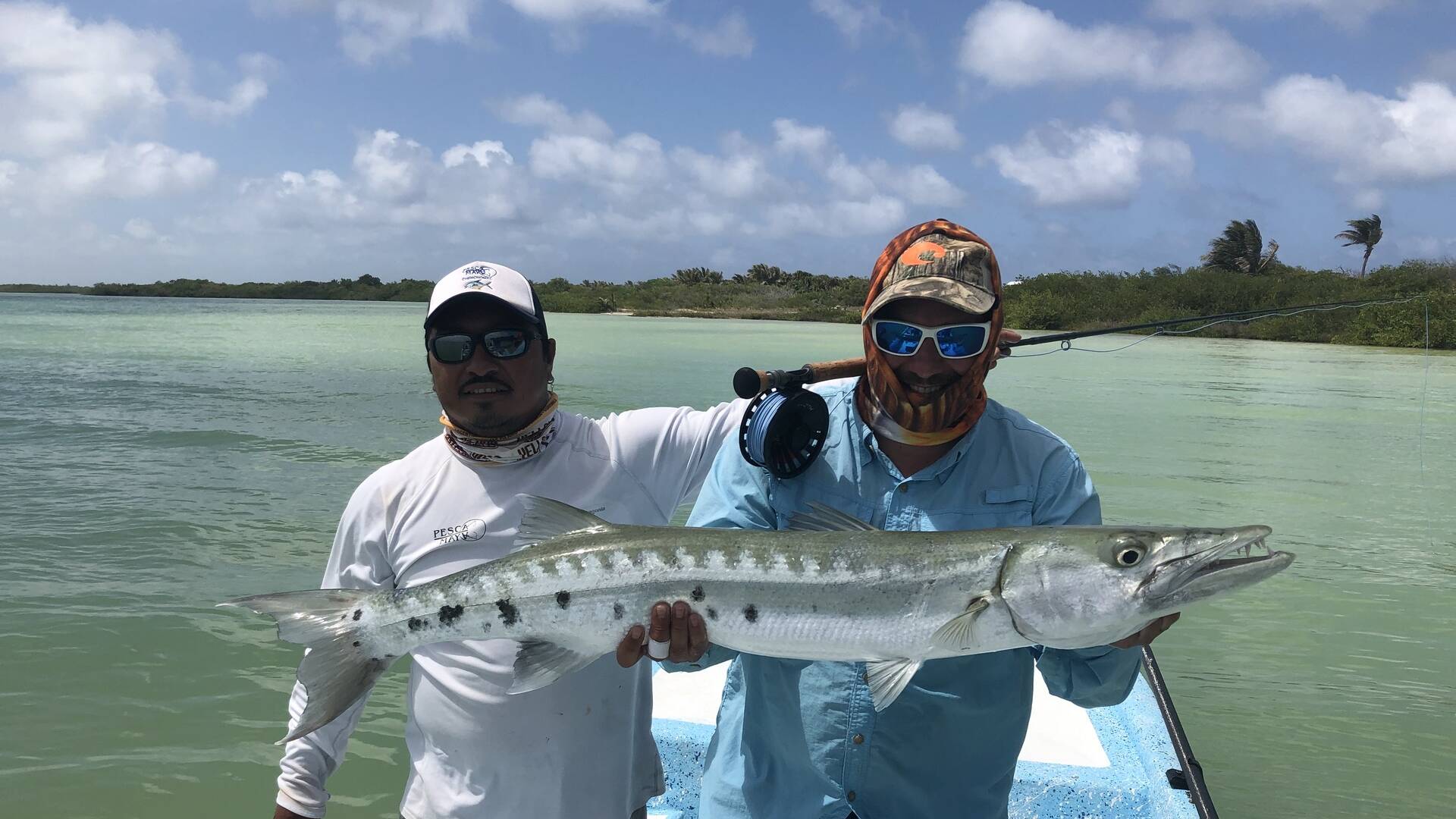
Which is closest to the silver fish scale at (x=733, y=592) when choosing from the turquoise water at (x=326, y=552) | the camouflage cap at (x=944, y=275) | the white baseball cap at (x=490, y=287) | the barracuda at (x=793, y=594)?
the barracuda at (x=793, y=594)

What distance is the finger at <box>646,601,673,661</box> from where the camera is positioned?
285 cm

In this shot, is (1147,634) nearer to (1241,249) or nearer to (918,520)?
(918,520)

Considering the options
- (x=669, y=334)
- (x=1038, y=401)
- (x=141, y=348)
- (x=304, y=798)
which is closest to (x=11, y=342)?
(x=141, y=348)

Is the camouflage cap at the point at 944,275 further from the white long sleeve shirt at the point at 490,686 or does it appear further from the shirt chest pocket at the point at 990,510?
the white long sleeve shirt at the point at 490,686

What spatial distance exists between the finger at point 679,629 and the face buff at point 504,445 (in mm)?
936

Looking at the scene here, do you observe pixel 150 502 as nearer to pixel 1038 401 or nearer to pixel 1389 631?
pixel 1389 631

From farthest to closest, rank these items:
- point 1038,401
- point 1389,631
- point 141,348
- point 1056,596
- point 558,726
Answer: point 141,348 → point 1038,401 → point 1389,631 → point 558,726 → point 1056,596

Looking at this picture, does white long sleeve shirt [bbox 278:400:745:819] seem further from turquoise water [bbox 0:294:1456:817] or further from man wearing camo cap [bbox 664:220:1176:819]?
turquoise water [bbox 0:294:1456:817]

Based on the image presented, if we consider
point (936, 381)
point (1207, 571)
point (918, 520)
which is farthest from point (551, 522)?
point (1207, 571)

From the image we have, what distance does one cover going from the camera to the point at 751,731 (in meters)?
2.88

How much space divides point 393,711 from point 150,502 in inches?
308

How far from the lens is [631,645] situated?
2.88 meters

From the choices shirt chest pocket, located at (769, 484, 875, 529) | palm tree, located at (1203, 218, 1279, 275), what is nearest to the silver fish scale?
shirt chest pocket, located at (769, 484, 875, 529)

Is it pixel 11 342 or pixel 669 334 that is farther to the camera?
pixel 669 334
